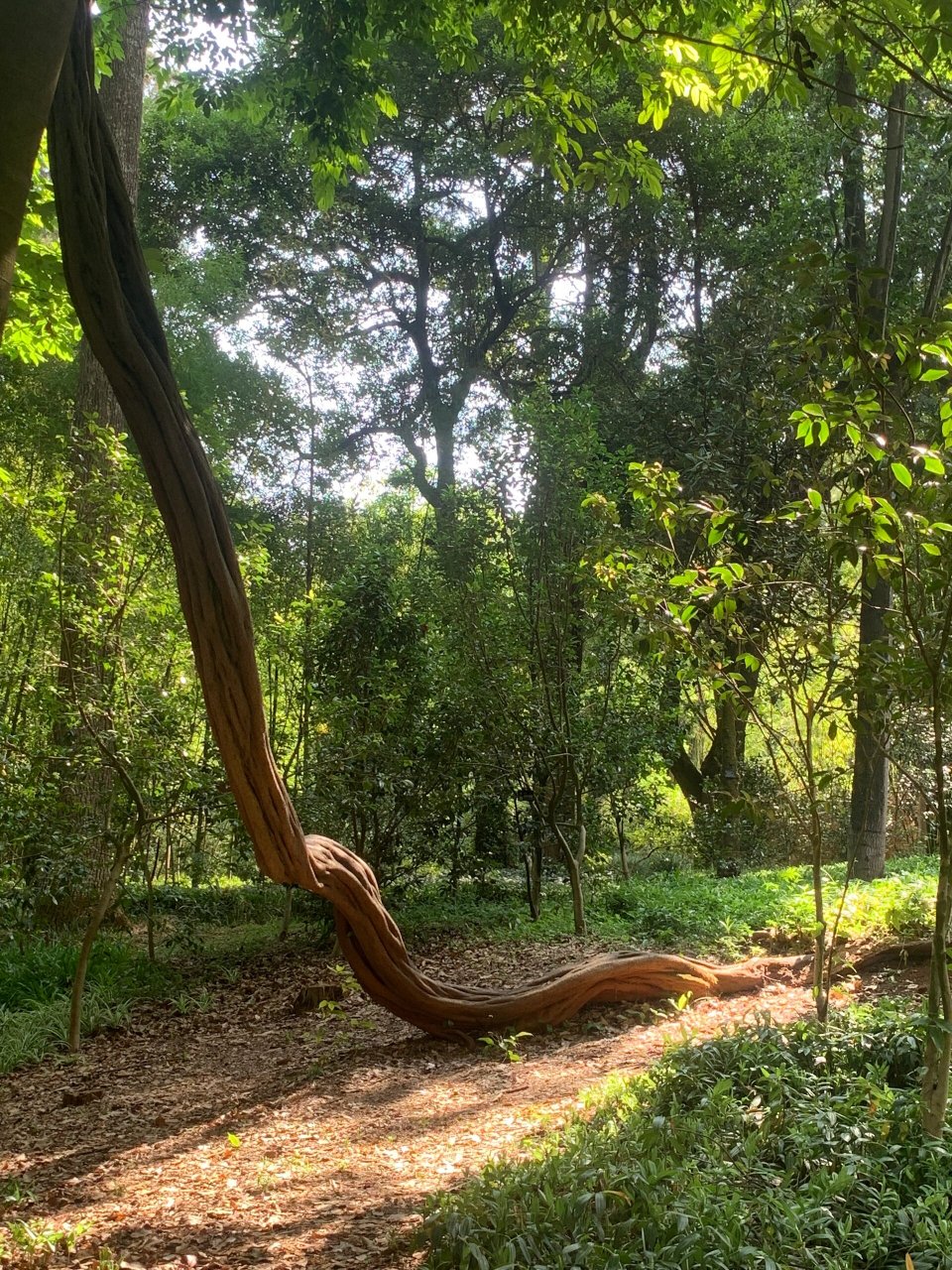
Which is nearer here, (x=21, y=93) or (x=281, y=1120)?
(x=21, y=93)

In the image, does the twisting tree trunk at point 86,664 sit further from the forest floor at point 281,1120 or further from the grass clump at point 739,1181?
the grass clump at point 739,1181

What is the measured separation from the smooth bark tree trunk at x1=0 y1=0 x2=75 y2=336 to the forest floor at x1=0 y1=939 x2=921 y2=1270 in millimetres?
2640

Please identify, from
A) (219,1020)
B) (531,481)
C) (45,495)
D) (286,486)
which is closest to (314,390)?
(286,486)

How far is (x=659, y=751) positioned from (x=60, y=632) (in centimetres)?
585

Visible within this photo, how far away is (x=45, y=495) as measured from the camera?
5426 mm

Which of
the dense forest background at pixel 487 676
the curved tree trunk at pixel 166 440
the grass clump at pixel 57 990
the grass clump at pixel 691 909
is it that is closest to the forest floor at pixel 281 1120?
the dense forest background at pixel 487 676

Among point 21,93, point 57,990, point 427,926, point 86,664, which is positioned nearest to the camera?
point 21,93

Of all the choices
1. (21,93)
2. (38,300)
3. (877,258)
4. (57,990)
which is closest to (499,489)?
A: (877,258)

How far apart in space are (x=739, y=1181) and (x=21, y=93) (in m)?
3.07

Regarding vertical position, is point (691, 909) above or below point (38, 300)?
below

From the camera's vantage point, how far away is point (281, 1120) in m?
4.02

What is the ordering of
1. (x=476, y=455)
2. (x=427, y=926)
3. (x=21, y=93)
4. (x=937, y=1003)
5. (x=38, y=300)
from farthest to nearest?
(x=476, y=455), (x=427, y=926), (x=38, y=300), (x=937, y=1003), (x=21, y=93)

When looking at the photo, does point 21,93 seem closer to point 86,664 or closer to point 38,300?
point 38,300

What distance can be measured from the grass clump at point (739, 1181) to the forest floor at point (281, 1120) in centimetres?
39
